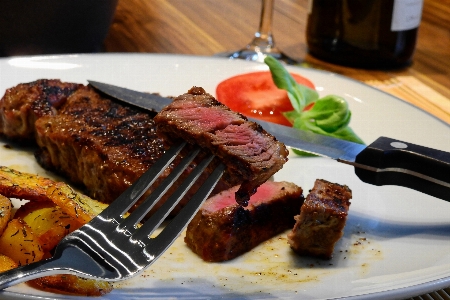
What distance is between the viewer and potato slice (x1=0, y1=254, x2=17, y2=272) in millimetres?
1229

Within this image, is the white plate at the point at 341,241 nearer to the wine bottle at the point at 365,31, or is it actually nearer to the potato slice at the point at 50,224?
the potato slice at the point at 50,224

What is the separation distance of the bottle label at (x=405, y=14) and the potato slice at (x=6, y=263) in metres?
2.39

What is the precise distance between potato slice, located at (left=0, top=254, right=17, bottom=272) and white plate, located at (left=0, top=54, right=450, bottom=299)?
0.36ft

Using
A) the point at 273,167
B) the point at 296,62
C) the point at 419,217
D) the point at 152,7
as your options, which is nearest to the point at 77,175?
the point at 273,167

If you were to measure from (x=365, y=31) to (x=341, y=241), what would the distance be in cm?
178

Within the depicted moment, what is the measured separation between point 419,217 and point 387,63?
71.4 inches

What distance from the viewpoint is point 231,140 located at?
133 centimetres

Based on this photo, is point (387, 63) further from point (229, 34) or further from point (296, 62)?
point (229, 34)

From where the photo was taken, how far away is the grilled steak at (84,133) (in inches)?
66.5

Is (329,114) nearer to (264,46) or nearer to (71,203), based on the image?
(71,203)

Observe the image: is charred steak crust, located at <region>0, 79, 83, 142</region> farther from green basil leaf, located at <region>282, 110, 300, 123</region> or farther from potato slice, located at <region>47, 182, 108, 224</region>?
green basil leaf, located at <region>282, 110, 300, 123</region>

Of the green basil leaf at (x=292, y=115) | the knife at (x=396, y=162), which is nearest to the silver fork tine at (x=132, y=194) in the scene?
the knife at (x=396, y=162)

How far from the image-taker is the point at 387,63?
10.7 ft

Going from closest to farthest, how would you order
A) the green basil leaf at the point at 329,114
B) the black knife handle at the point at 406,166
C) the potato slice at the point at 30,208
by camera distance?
the potato slice at the point at 30,208, the black knife handle at the point at 406,166, the green basil leaf at the point at 329,114
